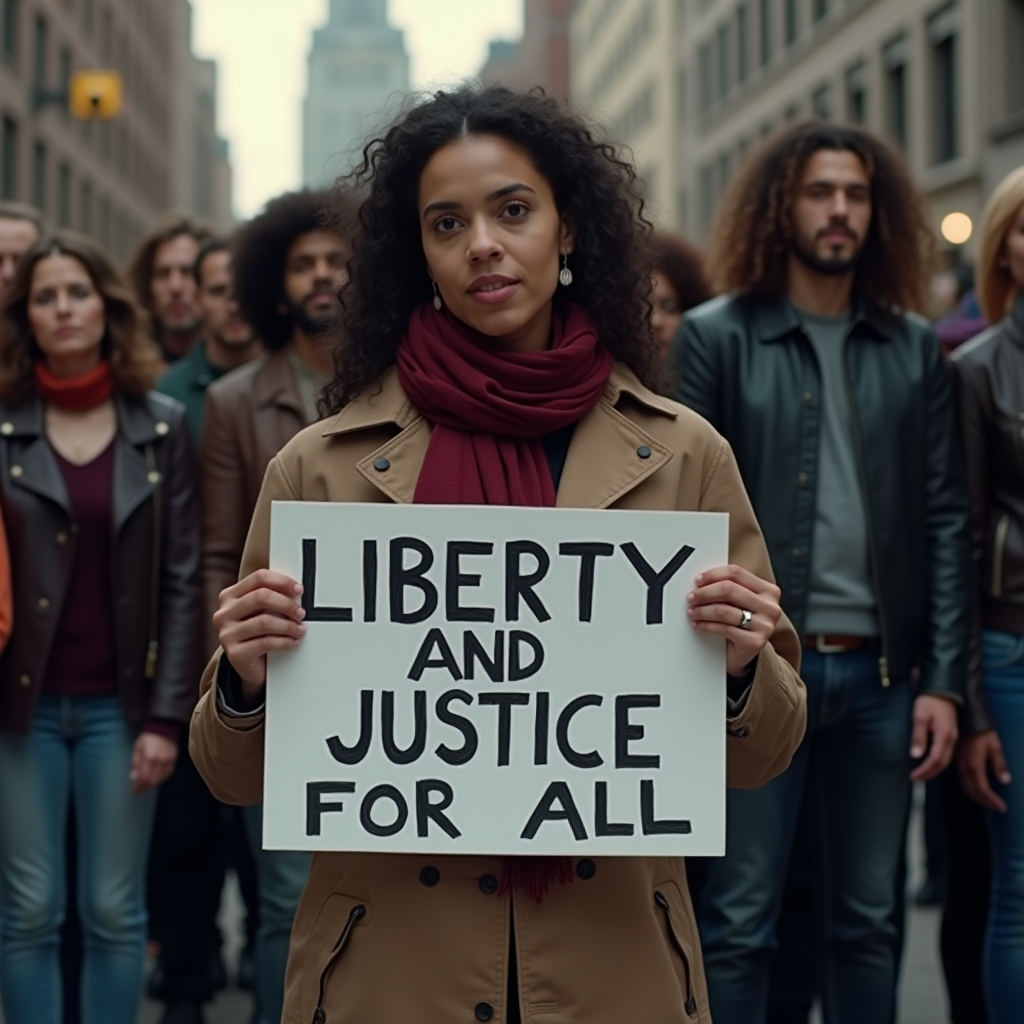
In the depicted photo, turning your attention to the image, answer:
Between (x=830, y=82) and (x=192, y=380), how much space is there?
27.8m

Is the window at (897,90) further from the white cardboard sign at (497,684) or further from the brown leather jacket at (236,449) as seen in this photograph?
the white cardboard sign at (497,684)

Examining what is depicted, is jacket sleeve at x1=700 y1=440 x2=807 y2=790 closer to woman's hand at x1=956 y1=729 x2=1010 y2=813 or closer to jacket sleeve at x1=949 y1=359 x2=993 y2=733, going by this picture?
woman's hand at x1=956 y1=729 x2=1010 y2=813

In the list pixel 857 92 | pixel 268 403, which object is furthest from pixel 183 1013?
pixel 857 92

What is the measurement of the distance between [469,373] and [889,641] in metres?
1.87

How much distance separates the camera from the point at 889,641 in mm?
4039

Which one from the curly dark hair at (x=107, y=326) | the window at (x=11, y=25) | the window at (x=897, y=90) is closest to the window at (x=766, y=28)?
the window at (x=897, y=90)

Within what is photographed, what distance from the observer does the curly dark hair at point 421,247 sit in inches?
105

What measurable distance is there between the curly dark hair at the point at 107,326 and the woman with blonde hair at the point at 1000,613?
2218 millimetres

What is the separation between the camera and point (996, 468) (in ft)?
14.0

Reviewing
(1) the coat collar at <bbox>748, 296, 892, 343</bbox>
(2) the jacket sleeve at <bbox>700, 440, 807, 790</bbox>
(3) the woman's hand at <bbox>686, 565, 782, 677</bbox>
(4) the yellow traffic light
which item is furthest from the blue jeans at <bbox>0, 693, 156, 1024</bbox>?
(4) the yellow traffic light

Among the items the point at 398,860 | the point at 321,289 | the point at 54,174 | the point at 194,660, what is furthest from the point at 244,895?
the point at 54,174

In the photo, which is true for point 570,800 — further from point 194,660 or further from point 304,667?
point 194,660

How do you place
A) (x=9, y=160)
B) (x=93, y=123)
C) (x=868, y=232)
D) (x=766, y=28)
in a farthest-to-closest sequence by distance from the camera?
(x=93, y=123) → (x=766, y=28) → (x=9, y=160) → (x=868, y=232)

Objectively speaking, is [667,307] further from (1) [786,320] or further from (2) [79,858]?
(2) [79,858]
